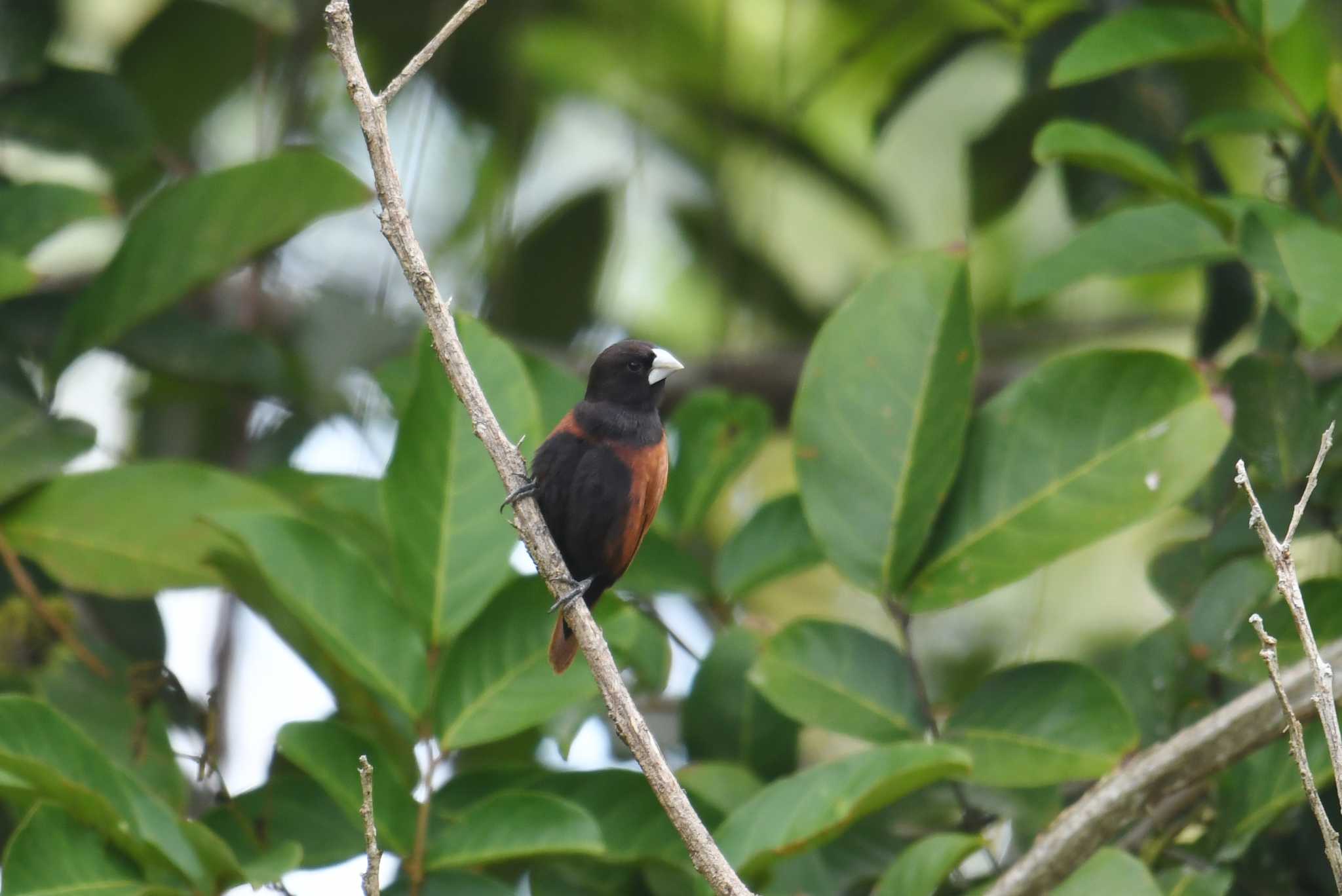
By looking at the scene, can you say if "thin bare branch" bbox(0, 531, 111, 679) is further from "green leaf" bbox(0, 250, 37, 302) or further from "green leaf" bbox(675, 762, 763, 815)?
"green leaf" bbox(675, 762, 763, 815)

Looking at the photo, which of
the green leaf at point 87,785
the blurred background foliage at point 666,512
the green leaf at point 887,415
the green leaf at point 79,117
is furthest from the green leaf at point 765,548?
the green leaf at point 79,117

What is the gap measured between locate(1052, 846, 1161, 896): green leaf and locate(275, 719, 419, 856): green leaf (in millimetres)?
1158

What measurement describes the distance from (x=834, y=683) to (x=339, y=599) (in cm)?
98

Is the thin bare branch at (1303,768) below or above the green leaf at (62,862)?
below

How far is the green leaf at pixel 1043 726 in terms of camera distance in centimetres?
256

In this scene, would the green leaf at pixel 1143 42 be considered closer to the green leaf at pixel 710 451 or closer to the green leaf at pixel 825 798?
the green leaf at pixel 710 451

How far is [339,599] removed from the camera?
2.66 m

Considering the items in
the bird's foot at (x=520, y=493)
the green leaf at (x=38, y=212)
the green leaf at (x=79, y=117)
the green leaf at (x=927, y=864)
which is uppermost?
the green leaf at (x=79, y=117)

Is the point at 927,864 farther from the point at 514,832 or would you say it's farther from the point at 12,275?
the point at 12,275

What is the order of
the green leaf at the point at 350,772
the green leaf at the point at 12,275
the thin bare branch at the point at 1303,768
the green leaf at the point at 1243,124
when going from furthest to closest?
the green leaf at the point at 1243,124, the green leaf at the point at 12,275, the green leaf at the point at 350,772, the thin bare branch at the point at 1303,768

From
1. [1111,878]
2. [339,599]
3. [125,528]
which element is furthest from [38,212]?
[1111,878]

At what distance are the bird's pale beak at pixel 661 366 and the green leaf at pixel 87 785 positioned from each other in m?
1.39

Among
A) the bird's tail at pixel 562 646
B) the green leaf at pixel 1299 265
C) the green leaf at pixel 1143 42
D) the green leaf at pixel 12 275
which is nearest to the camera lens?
the green leaf at pixel 1299 265

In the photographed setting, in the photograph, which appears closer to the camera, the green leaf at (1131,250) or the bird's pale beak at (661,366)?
the green leaf at (1131,250)
